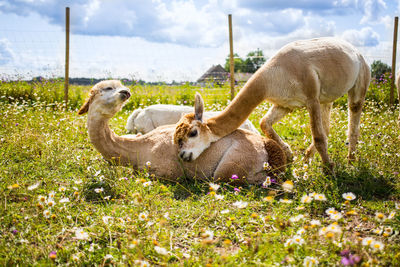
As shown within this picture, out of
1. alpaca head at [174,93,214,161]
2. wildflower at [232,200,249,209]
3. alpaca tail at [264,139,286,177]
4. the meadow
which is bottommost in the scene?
the meadow

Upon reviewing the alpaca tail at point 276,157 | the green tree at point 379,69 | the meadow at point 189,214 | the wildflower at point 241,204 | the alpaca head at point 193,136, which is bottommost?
the meadow at point 189,214

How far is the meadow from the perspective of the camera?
2.13m

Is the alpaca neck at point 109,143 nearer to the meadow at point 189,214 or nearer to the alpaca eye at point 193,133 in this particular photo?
the meadow at point 189,214

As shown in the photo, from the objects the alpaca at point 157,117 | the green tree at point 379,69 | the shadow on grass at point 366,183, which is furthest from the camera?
the green tree at point 379,69

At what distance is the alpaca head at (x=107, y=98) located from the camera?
4.00 m

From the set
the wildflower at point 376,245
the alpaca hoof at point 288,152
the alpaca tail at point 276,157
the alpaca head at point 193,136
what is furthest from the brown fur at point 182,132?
the wildflower at point 376,245

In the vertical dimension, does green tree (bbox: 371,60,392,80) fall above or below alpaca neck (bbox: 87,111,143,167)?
above

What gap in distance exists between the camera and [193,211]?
305cm

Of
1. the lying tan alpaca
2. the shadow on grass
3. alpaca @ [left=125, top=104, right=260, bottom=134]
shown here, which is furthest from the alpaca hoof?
alpaca @ [left=125, top=104, right=260, bottom=134]

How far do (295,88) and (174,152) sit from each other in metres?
1.70

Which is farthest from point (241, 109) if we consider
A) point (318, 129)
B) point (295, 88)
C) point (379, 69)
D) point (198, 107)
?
point (379, 69)

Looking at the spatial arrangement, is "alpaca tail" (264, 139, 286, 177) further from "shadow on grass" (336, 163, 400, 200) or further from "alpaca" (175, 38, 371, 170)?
"shadow on grass" (336, 163, 400, 200)

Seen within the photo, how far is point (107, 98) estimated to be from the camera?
158 inches

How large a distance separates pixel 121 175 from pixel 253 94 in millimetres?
1902
